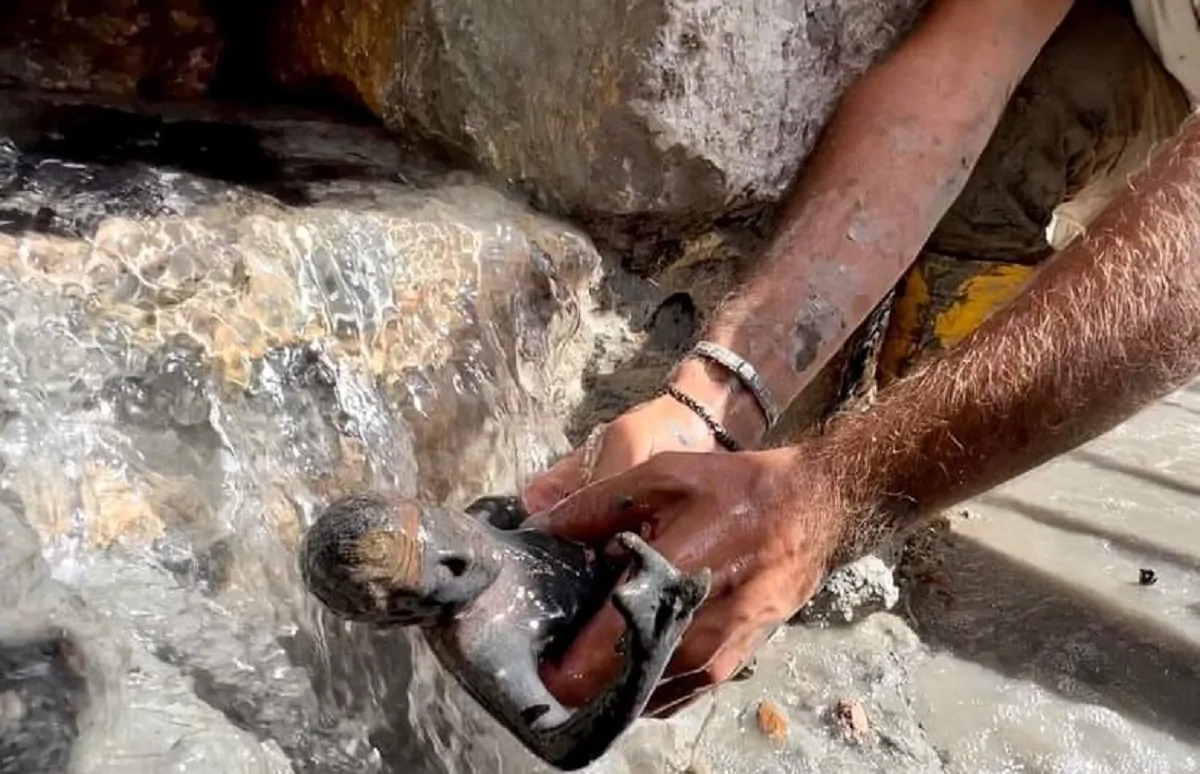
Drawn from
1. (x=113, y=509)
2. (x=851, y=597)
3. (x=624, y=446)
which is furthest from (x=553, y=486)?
(x=851, y=597)

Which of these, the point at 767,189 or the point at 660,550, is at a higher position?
the point at 767,189

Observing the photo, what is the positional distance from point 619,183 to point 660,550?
20.8 inches

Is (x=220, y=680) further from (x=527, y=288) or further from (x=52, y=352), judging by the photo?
(x=527, y=288)

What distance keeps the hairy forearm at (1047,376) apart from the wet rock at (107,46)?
1.10m

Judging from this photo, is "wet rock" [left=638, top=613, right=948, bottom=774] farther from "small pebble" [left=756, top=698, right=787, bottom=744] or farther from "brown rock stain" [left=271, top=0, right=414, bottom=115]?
"brown rock stain" [left=271, top=0, right=414, bottom=115]

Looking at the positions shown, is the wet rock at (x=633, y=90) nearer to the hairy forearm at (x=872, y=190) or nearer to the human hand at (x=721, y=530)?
the hairy forearm at (x=872, y=190)

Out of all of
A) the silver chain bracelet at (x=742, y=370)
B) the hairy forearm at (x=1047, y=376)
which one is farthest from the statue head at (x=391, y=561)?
the silver chain bracelet at (x=742, y=370)

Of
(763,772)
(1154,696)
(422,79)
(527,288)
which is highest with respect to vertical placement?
(422,79)

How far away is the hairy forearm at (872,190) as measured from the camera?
5.77ft

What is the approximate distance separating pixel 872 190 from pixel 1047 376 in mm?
452

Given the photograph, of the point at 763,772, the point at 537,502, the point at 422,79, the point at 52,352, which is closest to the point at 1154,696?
the point at 763,772

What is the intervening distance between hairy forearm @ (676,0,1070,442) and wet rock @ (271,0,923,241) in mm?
48

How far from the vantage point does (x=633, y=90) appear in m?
1.68

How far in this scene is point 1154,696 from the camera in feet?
7.12
